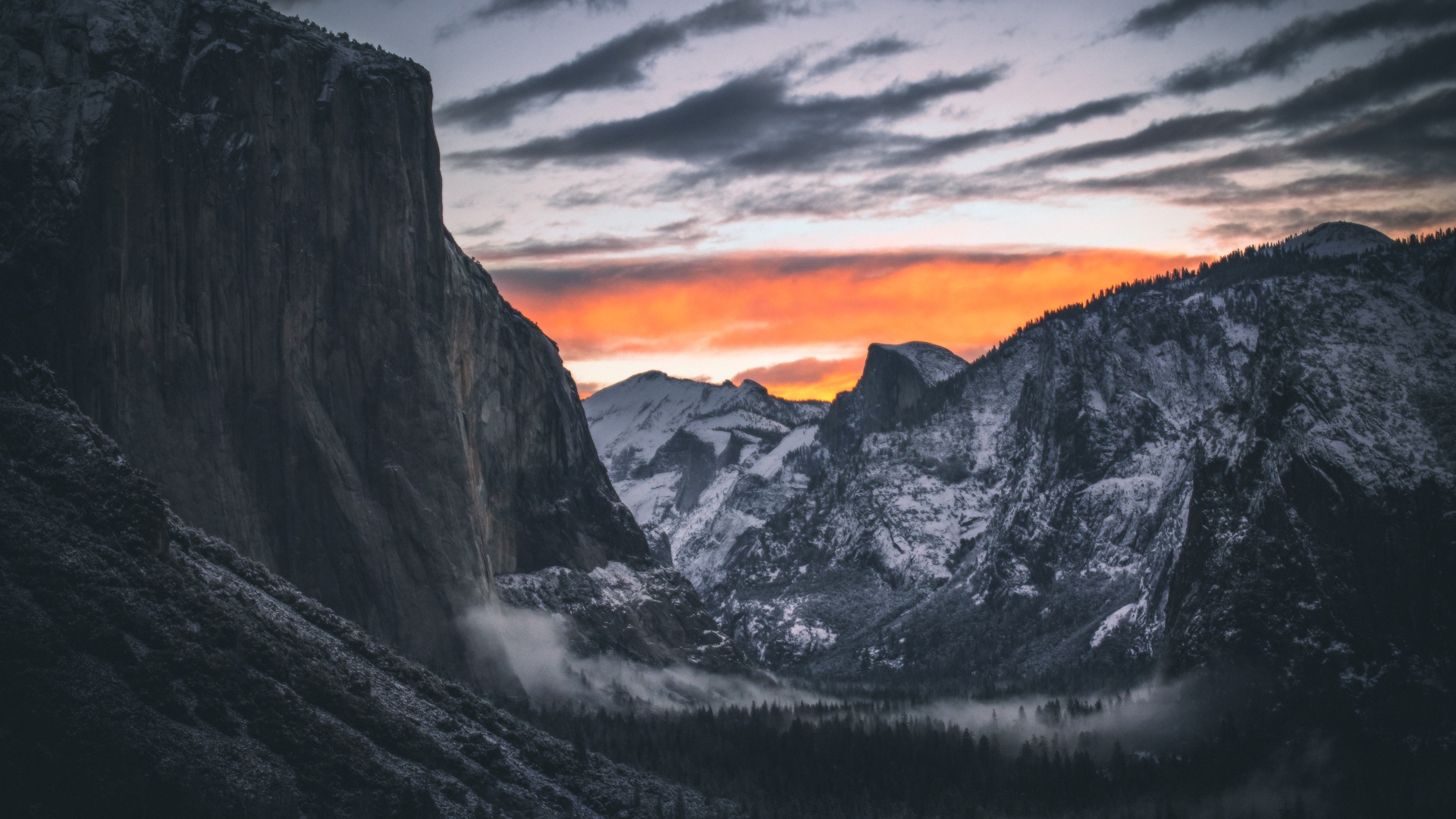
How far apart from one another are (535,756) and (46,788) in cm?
7126

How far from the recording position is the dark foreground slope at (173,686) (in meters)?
132

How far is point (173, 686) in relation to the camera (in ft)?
474

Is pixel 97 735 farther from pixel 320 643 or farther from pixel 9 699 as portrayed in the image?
pixel 320 643

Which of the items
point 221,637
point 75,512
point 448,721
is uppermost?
point 75,512

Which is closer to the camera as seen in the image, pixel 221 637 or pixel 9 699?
pixel 9 699

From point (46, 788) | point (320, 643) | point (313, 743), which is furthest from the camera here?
point (320, 643)

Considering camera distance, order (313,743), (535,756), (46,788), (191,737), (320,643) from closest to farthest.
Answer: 1. (46,788)
2. (191,737)
3. (313,743)
4. (320,643)
5. (535,756)

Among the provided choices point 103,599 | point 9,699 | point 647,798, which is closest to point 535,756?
point 647,798

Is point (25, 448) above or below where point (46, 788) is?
above

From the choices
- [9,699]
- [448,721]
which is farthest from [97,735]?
[448,721]

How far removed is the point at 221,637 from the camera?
156 meters

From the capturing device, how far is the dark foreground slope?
132125mm

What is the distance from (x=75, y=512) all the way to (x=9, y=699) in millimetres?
28266

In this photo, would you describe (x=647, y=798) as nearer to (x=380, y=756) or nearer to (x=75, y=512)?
(x=380, y=756)
